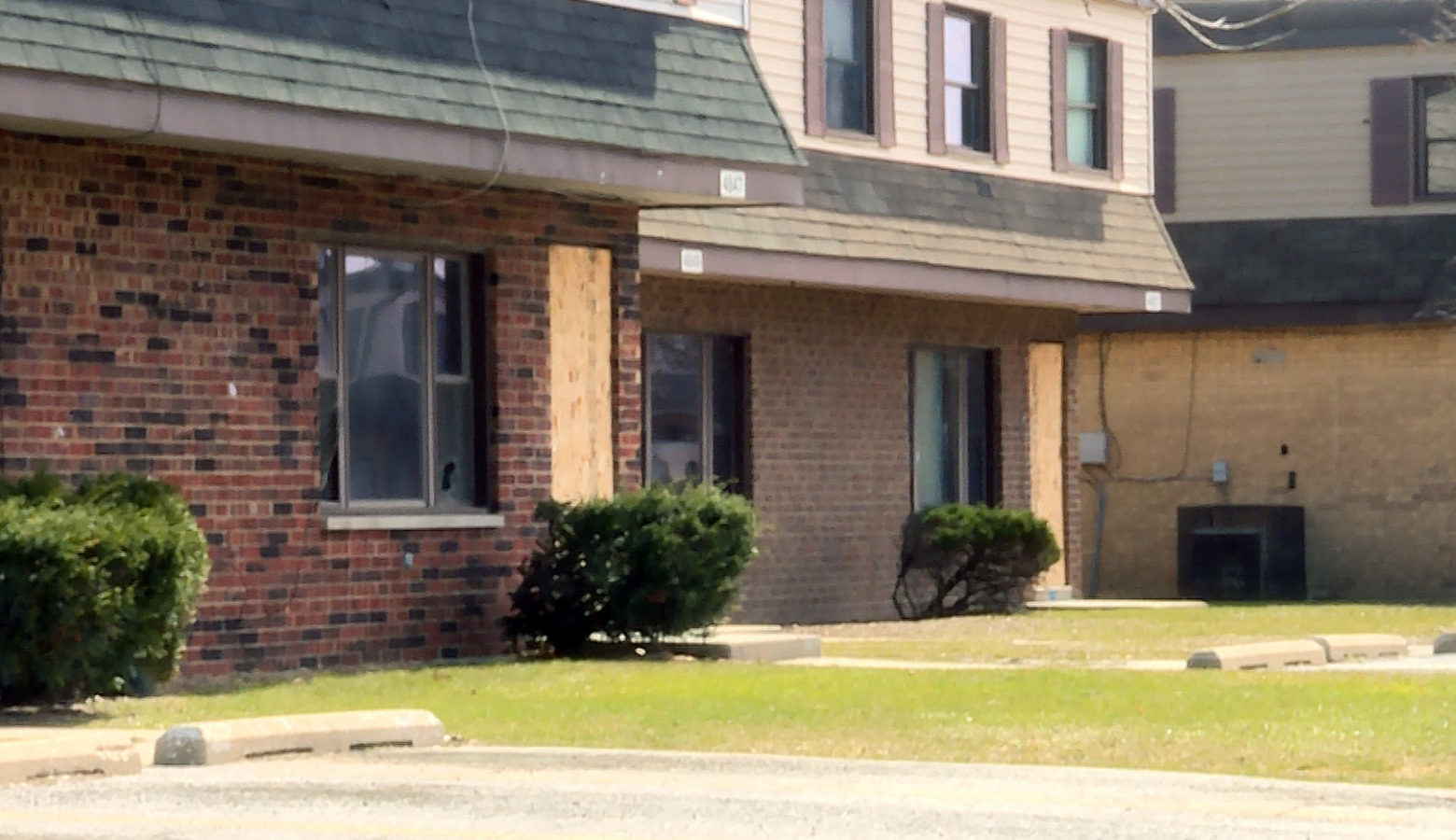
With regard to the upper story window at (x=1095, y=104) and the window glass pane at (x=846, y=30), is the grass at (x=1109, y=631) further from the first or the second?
the window glass pane at (x=846, y=30)

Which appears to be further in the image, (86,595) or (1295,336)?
(1295,336)

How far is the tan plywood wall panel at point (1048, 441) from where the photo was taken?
29.3 metres

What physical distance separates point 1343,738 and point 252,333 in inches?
299

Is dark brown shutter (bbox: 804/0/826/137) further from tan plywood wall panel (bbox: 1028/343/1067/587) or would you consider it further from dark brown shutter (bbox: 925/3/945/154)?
tan plywood wall panel (bbox: 1028/343/1067/587)

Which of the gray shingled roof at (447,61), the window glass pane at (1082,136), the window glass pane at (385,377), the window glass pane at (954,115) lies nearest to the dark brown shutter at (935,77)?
the window glass pane at (954,115)

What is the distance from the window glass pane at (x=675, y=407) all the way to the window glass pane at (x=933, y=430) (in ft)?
10.7

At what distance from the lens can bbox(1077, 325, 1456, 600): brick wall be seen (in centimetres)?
3278

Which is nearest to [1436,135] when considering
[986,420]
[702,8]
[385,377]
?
[986,420]

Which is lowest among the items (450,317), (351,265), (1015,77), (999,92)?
(450,317)

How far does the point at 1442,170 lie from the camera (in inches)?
1309

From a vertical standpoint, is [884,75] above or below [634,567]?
above

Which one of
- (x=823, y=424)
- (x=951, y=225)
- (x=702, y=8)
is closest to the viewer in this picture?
(x=702, y=8)

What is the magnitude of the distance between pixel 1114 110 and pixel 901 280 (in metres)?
5.14

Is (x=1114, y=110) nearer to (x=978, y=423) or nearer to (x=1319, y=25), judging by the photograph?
(x=978, y=423)
